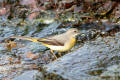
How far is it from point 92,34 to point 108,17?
1.27 m

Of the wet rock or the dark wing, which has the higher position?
the wet rock

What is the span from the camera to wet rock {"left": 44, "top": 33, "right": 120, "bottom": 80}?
4.45m

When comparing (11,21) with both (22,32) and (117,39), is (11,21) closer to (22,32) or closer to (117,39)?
(22,32)

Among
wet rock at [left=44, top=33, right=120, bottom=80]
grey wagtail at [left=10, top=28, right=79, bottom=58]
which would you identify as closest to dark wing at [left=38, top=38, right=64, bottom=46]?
grey wagtail at [left=10, top=28, right=79, bottom=58]

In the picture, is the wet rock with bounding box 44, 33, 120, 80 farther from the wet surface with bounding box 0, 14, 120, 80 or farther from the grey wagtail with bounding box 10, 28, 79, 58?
the grey wagtail with bounding box 10, 28, 79, 58

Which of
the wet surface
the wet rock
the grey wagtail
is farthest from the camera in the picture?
the grey wagtail

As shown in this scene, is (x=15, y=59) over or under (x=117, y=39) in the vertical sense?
under

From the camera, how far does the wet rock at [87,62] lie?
4.45 m

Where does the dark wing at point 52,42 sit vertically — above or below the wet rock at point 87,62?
below

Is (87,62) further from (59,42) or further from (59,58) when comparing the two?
(59,42)

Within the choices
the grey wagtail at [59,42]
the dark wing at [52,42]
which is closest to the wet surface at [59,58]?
the grey wagtail at [59,42]

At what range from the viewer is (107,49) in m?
5.54

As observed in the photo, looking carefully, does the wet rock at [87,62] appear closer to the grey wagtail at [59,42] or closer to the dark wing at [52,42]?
the grey wagtail at [59,42]

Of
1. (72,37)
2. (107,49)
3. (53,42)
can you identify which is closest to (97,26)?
(72,37)
